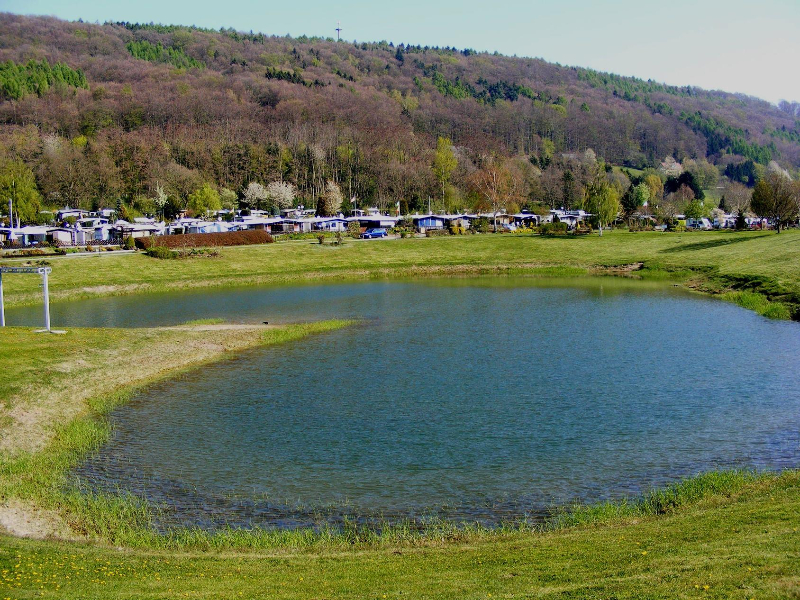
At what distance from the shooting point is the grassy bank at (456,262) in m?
57.7

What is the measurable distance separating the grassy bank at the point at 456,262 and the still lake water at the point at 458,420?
16.7 m

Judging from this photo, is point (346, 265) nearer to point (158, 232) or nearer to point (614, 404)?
point (158, 232)

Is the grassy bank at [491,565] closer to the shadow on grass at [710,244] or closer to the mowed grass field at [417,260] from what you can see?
the mowed grass field at [417,260]

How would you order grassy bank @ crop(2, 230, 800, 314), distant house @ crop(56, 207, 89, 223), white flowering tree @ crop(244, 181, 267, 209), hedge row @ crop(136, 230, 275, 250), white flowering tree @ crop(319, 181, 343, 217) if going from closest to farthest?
grassy bank @ crop(2, 230, 800, 314) < hedge row @ crop(136, 230, 275, 250) < distant house @ crop(56, 207, 89, 223) < white flowering tree @ crop(319, 181, 343, 217) < white flowering tree @ crop(244, 181, 267, 209)

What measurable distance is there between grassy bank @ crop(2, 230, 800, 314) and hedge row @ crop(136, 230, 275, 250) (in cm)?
452

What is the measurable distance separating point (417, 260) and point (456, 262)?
165 inches

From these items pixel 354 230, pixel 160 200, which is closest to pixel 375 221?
pixel 354 230

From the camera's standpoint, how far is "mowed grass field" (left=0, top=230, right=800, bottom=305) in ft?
197

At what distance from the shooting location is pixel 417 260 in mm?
76812

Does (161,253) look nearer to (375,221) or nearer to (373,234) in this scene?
(373,234)

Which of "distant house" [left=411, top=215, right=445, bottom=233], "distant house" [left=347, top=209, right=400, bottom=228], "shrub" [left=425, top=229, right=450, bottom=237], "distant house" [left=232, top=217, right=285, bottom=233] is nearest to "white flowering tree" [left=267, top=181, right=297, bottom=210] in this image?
"distant house" [left=232, top=217, right=285, bottom=233]

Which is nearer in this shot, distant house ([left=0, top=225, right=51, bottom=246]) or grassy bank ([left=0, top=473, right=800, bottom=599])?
grassy bank ([left=0, top=473, right=800, bottom=599])

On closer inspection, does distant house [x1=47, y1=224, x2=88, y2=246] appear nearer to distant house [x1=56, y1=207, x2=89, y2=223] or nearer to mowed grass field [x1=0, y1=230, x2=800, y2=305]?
distant house [x1=56, y1=207, x2=89, y2=223]

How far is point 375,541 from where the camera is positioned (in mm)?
14719
